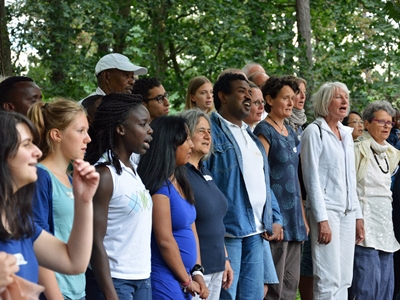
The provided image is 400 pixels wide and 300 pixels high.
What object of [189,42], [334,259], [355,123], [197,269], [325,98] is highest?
[189,42]

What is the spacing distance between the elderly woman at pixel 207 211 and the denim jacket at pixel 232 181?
0.39 meters

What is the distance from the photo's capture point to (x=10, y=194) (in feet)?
9.20

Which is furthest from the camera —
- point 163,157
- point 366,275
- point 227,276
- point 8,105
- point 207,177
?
point 366,275

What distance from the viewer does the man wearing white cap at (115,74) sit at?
639cm

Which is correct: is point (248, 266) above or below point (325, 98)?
below

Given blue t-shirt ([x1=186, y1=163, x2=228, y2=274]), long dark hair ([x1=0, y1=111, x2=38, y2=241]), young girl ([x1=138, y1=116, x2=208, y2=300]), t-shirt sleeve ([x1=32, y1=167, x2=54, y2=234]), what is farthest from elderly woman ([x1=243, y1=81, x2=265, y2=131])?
long dark hair ([x1=0, y1=111, x2=38, y2=241])

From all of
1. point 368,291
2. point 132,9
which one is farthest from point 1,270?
point 132,9

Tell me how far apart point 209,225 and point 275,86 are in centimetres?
202

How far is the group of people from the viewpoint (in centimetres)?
305

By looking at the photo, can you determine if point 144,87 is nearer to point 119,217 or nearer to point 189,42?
point 119,217

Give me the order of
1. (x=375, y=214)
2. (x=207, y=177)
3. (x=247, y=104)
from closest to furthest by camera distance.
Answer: (x=207, y=177)
(x=247, y=104)
(x=375, y=214)

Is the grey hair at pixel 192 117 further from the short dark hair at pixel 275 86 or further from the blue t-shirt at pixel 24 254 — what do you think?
the blue t-shirt at pixel 24 254

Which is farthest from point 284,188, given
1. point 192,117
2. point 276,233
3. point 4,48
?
point 4,48

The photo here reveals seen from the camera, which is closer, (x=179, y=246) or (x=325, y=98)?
(x=179, y=246)
